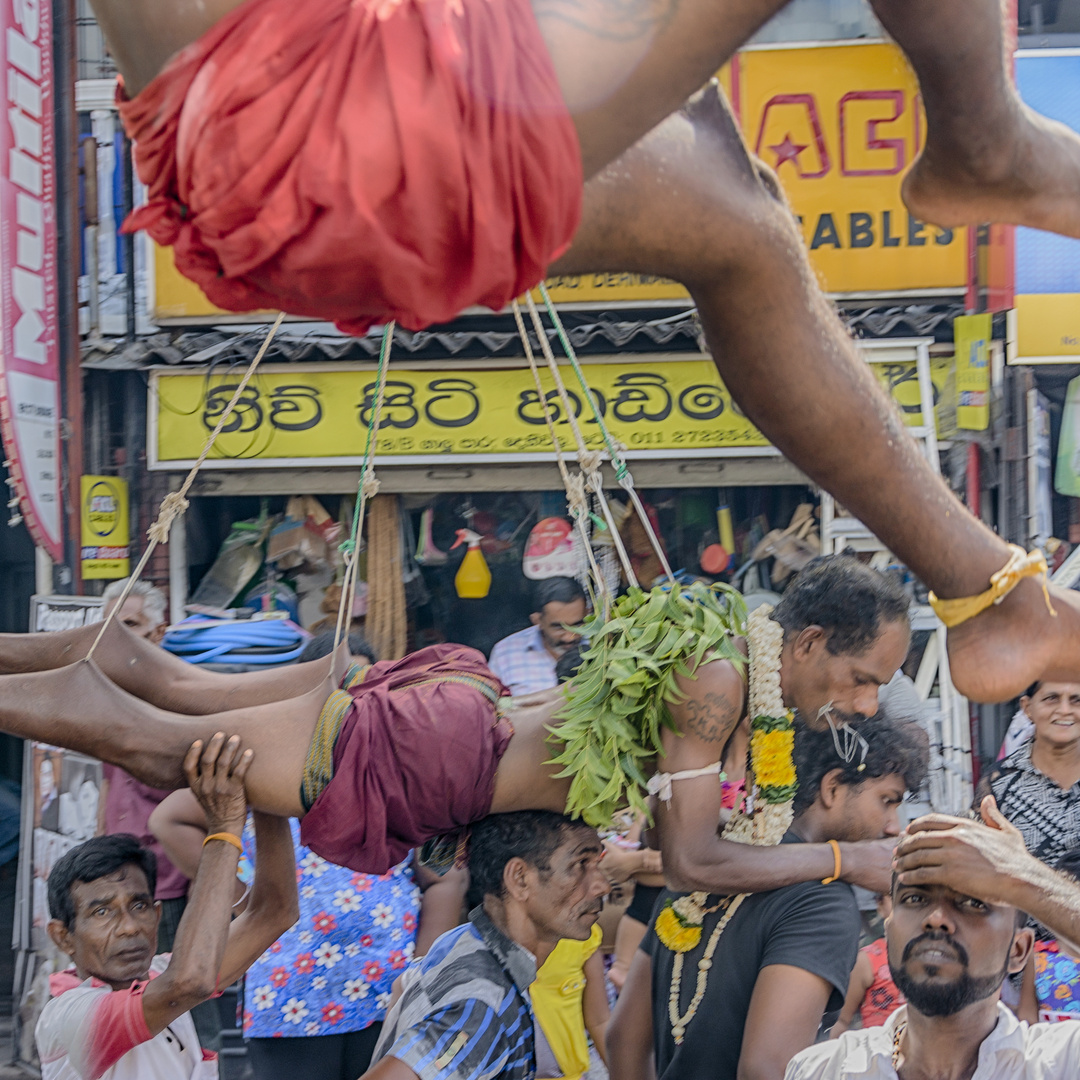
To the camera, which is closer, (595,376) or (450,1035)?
(450,1035)

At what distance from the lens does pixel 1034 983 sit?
3.28 meters

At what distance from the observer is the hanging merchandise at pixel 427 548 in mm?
6824

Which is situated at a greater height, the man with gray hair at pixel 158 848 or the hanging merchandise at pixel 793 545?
the hanging merchandise at pixel 793 545

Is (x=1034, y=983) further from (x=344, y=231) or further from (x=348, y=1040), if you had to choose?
(x=344, y=231)

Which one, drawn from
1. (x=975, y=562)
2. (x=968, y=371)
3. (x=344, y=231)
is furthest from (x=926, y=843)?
(x=968, y=371)

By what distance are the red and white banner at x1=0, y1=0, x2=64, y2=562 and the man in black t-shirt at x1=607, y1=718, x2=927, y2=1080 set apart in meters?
4.03

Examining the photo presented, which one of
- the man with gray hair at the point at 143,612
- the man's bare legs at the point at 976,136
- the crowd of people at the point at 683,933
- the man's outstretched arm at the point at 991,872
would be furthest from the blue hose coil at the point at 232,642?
the man's bare legs at the point at 976,136

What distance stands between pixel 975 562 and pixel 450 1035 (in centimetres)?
136

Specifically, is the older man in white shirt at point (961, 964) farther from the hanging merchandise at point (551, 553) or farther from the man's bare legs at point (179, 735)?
the hanging merchandise at point (551, 553)

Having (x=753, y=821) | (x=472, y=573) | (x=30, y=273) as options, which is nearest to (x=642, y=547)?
(x=472, y=573)

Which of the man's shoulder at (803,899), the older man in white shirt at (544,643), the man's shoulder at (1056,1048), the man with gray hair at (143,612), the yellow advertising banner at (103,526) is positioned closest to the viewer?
the man's shoulder at (1056,1048)

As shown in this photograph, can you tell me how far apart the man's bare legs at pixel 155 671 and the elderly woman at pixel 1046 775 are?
212cm

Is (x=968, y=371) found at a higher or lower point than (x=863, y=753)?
higher

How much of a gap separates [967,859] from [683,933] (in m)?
0.83
